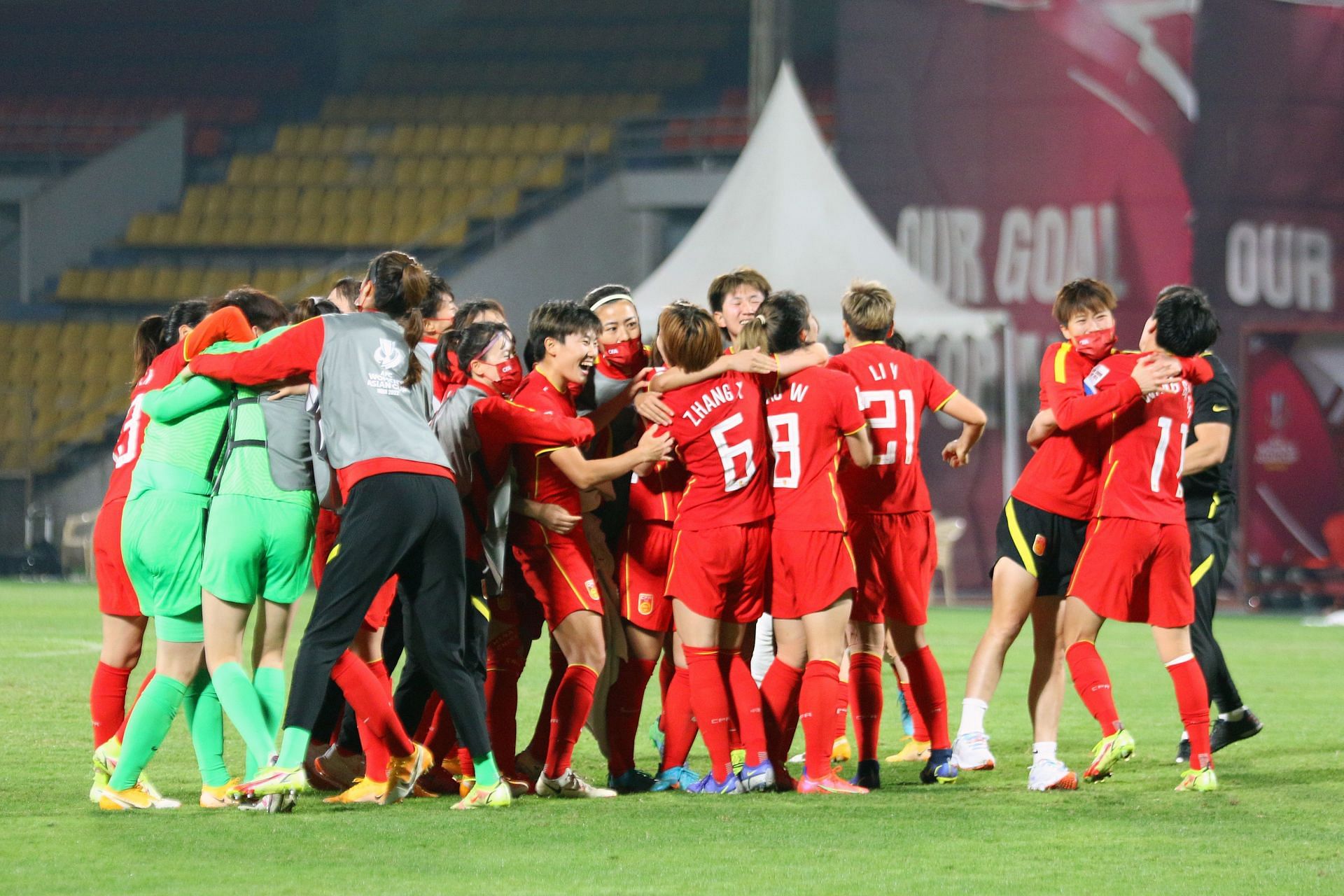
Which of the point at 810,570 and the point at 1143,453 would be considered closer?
the point at 810,570

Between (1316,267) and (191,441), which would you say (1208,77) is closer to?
(1316,267)

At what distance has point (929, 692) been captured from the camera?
21.6 feet

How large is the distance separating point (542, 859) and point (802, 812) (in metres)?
1.12

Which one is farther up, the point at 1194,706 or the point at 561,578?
the point at 561,578

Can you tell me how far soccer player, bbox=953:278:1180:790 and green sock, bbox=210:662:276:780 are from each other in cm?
255

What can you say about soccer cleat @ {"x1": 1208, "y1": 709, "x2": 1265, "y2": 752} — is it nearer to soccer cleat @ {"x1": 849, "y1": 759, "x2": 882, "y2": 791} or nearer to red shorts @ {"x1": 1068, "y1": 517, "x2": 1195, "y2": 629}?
red shorts @ {"x1": 1068, "y1": 517, "x2": 1195, "y2": 629}

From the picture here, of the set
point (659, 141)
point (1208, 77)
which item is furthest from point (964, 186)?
point (659, 141)

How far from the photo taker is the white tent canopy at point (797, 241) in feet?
49.0

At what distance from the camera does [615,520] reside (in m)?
6.50

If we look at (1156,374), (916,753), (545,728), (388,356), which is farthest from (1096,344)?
(388,356)

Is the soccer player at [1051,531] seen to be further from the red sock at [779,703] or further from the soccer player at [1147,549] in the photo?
the red sock at [779,703]

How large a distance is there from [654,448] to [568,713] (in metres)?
0.93

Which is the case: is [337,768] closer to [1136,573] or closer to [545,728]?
[545,728]

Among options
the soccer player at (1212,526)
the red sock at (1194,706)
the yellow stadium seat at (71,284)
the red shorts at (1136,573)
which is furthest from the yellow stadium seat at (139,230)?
the red sock at (1194,706)
